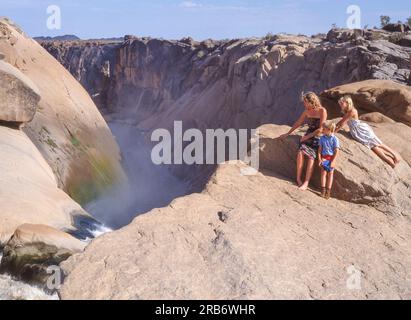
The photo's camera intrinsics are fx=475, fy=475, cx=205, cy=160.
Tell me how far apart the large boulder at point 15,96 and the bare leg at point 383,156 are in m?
5.23

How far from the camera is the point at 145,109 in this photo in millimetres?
32875

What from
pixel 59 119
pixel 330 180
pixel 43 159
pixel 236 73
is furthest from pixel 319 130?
pixel 236 73

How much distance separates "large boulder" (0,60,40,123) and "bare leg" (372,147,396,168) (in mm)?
5234

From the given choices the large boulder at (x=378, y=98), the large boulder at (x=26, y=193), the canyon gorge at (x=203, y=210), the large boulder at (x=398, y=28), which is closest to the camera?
the canyon gorge at (x=203, y=210)

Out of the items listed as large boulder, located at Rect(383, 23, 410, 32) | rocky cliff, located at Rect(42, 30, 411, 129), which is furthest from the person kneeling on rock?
large boulder, located at Rect(383, 23, 410, 32)

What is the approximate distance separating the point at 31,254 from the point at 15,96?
11.9 ft

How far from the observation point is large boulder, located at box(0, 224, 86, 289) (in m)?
4.39

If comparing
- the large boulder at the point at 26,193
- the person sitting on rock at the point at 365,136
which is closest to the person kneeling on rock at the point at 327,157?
the person sitting on rock at the point at 365,136

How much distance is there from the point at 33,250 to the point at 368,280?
2.98m

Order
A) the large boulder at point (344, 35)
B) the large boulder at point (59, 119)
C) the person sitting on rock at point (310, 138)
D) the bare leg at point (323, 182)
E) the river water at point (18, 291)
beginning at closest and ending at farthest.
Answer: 1. the river water at point (18, 291)
2. the bare leg at point (323, 182)
3. the person sitting on rock at point (310, 138)
4. the large boulder at point (59, 119)
5. the large boulder at point (344, 35)

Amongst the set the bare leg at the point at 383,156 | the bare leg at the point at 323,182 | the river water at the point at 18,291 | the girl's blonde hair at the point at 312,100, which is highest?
the girl's blonde hair at the point at 312,100

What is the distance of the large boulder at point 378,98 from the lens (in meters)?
6.35

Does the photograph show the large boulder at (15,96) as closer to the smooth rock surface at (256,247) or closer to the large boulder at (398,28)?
the smooth rock surface at (256,247)

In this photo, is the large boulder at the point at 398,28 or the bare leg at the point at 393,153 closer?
the bare leg at the point at 393,153
